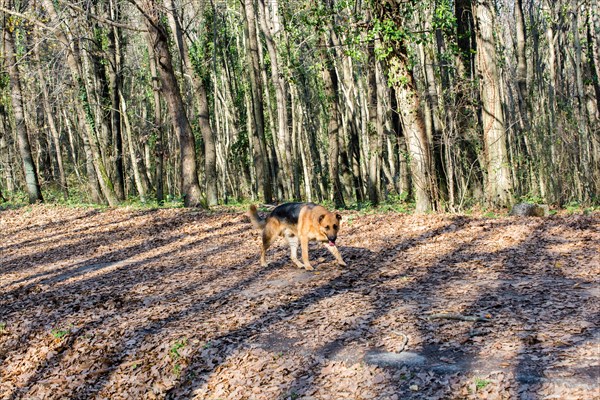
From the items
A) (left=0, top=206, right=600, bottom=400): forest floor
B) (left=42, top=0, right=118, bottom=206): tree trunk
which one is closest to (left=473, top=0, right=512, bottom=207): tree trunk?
(left=0, top=206, right=600, bottom=400): forest floor

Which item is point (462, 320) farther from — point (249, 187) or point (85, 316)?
point (249, 187)

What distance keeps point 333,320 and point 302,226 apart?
8.54 feet

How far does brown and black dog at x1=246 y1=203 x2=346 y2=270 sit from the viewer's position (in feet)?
29.5

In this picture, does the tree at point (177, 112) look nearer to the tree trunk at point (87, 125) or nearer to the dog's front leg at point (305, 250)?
the tree trunk at point (87, 125)

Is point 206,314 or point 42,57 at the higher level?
point 42,57

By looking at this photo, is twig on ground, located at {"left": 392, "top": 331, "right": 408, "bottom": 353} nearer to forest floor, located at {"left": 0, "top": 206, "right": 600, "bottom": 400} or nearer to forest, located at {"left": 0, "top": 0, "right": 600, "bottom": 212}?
forest floor, located at {"left": 0, "top": 206, "right": 600, "bottom": 400}

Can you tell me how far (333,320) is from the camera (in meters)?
7.13

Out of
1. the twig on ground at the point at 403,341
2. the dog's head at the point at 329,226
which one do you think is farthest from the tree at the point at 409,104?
the twig on ground at the point at 403,341

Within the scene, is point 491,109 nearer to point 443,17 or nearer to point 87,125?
point 443,17

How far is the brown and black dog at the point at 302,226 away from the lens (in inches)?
354

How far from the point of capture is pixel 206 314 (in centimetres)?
816

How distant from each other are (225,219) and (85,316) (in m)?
8.25

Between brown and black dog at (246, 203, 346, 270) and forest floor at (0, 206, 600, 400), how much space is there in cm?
36

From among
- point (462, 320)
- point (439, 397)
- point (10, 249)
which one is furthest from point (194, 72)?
point (439, 397)
